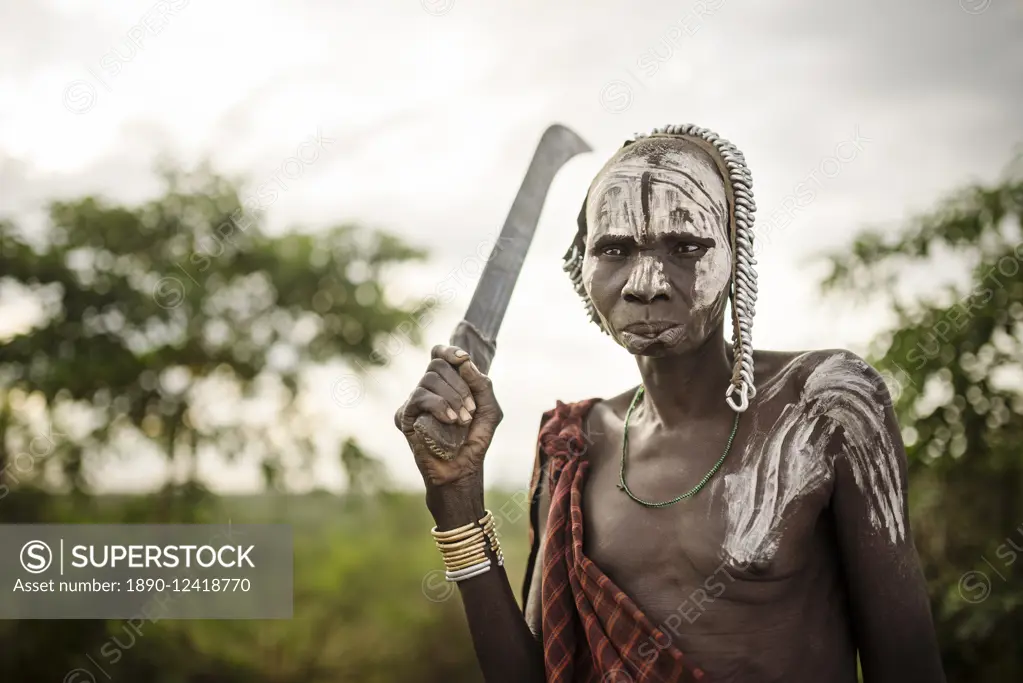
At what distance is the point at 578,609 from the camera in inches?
83.0

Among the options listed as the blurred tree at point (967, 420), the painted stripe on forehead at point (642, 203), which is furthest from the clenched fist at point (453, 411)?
the blurred tree at point (967, 420)

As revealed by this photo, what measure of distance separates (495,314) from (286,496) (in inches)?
152

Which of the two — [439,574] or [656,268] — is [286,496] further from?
[656,268]

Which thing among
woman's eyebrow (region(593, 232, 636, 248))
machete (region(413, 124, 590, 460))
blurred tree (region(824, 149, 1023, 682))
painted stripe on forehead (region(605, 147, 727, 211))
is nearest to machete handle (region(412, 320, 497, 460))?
machete (region(413, 124, 590, 460))

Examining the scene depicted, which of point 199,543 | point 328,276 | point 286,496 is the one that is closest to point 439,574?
point 286,496

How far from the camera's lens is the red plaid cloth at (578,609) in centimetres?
196

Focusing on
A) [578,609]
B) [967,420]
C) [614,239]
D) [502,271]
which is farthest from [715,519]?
[967,420]

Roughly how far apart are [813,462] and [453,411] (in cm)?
79

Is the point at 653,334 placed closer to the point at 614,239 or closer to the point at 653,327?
the point at 653,327

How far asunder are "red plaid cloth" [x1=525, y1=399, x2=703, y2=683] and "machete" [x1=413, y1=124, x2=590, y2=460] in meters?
0.33

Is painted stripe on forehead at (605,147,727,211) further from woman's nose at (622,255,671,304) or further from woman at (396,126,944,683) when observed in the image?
woman's nose at (622,255,671,304)

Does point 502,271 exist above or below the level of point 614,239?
above

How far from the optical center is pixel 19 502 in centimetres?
545

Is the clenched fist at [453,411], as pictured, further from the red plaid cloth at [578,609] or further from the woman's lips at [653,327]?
the woman's lips at [653,327]
